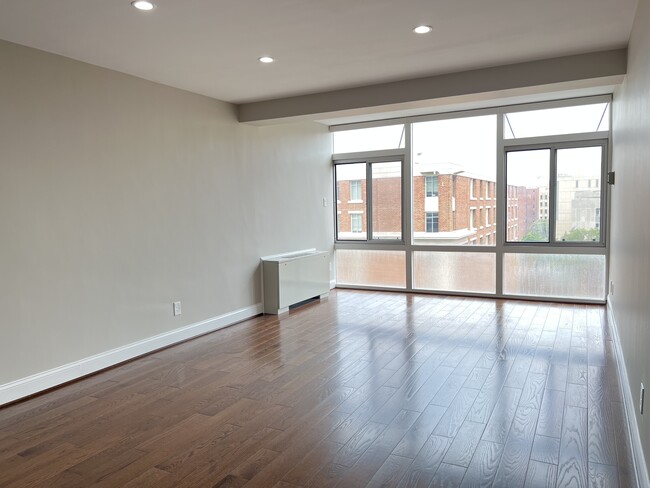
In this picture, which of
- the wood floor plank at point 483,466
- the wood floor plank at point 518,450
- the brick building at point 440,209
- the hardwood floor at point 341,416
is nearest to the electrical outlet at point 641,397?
the hardwood floor at point 341,416

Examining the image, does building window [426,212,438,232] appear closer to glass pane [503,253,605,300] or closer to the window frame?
the window frame

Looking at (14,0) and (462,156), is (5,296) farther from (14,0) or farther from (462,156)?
(462,156)

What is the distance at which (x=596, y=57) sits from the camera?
3801 millimetres

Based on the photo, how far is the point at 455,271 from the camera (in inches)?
265

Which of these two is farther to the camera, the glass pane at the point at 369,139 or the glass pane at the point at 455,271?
the glass pane at the point at 369,139

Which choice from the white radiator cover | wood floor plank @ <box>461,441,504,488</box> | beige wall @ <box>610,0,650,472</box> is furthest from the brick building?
wood floor plank @ <box>461,441,504,488</box>

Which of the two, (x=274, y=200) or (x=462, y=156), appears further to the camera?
(x=462, y=156)

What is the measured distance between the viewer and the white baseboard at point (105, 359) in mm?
3268

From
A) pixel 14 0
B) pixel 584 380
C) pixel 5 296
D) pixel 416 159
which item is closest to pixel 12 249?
pixel 5 296

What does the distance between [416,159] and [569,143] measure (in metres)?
1.98

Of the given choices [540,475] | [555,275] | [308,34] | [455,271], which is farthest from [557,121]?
[540,475]

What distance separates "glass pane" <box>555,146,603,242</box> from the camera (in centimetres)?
590

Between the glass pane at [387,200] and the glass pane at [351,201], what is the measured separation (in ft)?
0.60

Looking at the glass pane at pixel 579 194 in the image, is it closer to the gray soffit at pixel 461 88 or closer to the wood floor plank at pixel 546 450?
the gray soffit at pixel 461 88
